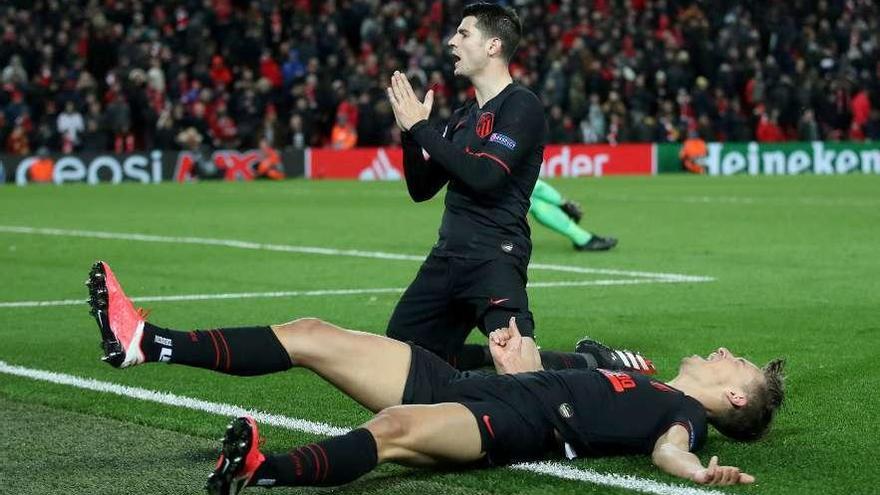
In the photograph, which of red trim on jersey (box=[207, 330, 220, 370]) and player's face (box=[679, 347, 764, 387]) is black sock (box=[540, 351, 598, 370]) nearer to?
player's face (box=[679, 347, 764, 387])

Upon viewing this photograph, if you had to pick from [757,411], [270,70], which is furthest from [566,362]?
[270,70]

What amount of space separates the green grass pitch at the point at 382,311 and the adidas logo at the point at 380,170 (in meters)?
8.83

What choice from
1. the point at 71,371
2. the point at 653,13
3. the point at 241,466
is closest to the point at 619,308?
the point at 71,371

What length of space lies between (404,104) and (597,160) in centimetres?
2816

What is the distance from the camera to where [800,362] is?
8.03 metres

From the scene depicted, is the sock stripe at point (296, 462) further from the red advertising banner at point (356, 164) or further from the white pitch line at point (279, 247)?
the red advertising banner at point (356, 164)

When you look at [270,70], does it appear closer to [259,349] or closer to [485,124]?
[485,124]

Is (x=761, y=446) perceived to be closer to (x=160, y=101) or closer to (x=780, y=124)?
(x=160, y=101)

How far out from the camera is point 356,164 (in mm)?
32750

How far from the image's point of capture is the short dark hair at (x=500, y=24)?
6.95 m

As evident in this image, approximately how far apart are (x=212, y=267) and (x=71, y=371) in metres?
5.82

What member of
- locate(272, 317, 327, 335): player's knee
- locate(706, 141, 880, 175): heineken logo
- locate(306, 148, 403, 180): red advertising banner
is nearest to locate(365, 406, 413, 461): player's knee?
locate(272, 317, 327, 335): player's knee

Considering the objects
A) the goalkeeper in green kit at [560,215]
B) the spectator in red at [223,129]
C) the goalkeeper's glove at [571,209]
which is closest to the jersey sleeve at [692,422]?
the goalkeeper in green kit at [560,215]

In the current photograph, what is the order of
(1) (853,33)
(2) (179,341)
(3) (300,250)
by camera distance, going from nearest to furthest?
(2) (179,341) < (3) (300,250) < (1) (853,33)
